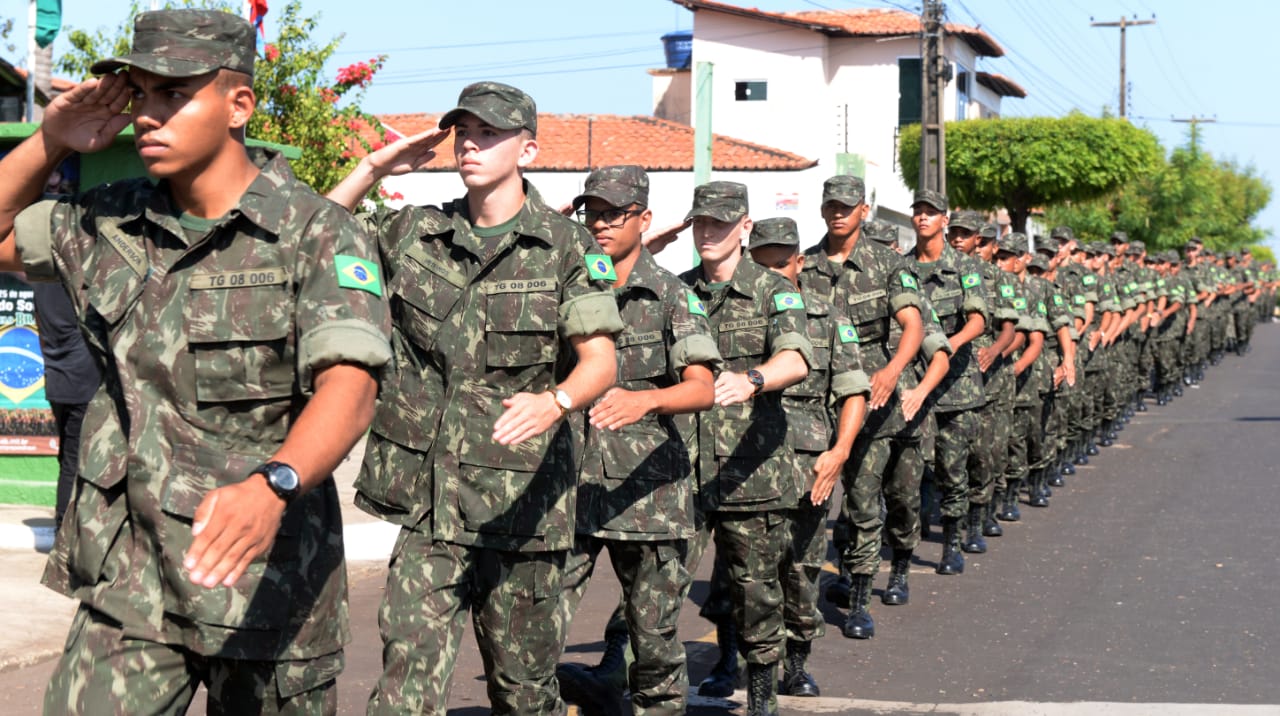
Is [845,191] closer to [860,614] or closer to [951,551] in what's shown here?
[860,614]

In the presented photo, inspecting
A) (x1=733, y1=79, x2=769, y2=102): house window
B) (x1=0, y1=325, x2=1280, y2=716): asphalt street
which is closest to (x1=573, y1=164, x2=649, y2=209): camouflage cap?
(x1=0, y1=325, x2=1280, y2=716): asphalt street

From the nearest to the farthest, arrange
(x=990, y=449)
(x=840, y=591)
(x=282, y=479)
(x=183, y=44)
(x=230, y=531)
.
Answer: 1. (x=230, y=531)
2. (x=282, y=479)
3. (x=183, y=44)
4. (x=840, y=591)
5. (x=990, y=449)

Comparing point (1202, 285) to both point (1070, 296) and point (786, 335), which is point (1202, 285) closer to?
point (1070, 296)

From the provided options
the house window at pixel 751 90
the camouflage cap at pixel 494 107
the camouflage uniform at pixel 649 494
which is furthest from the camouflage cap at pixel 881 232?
the house window at pixel 751 90

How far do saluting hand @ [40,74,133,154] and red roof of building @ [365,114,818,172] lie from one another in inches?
1513

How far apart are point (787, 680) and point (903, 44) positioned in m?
50.6

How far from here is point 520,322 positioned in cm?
485

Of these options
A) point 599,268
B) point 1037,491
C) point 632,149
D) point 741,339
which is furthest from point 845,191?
point 632,149

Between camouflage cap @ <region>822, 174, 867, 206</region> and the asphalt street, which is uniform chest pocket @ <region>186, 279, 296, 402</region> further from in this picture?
camouflage cap @ <region>822, 174, 867, 206</region>

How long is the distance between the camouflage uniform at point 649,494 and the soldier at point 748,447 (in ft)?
2.15

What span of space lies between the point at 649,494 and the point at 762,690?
1.19 metres

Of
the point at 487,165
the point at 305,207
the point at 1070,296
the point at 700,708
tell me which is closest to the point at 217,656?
the point at 305,207

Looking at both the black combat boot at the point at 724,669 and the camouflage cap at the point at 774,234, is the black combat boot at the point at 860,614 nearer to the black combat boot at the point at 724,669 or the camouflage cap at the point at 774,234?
the black combat boot at the point at 724,669

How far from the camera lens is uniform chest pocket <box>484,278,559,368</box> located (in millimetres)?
4855
